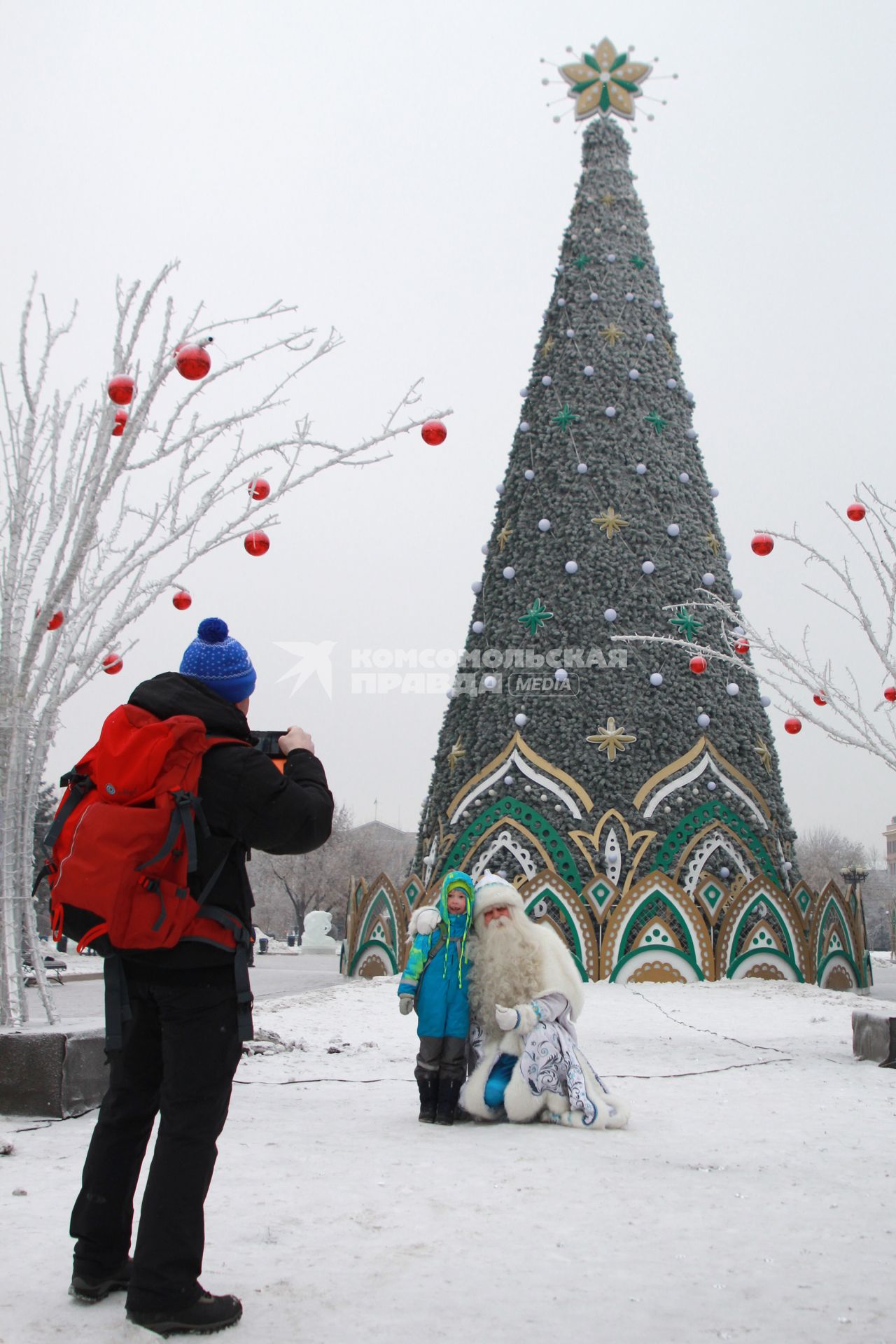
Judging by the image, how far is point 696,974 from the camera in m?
11.9

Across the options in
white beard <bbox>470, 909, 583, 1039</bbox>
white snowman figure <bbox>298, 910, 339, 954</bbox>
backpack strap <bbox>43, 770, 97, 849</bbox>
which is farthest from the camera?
white snowman figure <bbox>298, 910, 339, 954</bbox>

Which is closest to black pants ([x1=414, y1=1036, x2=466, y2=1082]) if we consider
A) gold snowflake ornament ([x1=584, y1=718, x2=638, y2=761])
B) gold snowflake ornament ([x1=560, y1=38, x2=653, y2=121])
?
gold snowflake ornament ([x1=584, y1=718, x2=638, y2=761])

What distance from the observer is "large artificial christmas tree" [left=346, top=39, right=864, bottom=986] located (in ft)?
39.7

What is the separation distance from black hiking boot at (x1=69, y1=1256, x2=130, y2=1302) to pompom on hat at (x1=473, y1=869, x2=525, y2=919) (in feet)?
9.55

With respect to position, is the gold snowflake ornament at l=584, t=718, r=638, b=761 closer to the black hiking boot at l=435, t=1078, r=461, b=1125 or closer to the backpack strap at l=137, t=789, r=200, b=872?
the black hiking boot at l=435, t=1078, r=461, b=1125

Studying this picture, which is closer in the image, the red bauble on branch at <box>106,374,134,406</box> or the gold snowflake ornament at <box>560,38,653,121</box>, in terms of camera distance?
the red bauble on branch at <box>106,374,134,406</box>

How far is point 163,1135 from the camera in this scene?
2523 millimetres

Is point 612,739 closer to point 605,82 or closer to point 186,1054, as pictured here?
point 605,82

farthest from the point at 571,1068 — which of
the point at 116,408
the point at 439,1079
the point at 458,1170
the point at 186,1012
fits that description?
the point at 116,408

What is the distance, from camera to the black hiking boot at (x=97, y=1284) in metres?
2.60

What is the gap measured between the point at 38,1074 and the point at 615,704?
29.8ft

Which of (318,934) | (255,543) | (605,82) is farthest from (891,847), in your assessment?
(255,543)

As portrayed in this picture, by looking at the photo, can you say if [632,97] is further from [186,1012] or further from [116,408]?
[186,1012]

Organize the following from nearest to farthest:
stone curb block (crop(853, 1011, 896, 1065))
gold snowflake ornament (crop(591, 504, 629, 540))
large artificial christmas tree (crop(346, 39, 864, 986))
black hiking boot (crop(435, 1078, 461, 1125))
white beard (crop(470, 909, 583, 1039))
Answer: black hiking boot (crop(435, 1078, 461, 1125)), white beard (crop(470, 909, 583, 1039)), stone curb block (crop(853, 1011, 896, 1065)), large artificial christmas tree (crop(346, 39, 864, 986)), gold snowflake ornament (crop(591, 504, 629, 540))
